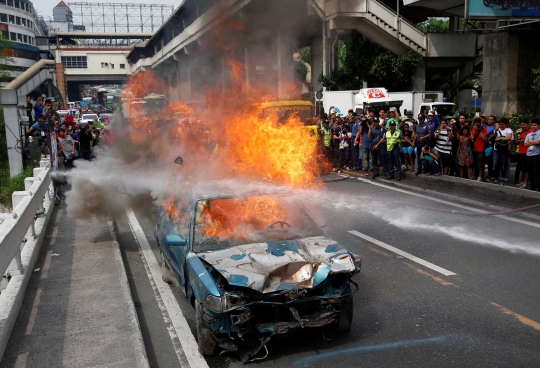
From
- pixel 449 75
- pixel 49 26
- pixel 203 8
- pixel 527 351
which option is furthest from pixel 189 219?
pixel 49 26

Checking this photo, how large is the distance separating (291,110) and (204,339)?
1532 centimetres

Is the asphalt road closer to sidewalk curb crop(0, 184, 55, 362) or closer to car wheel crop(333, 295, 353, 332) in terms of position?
car wheel crop(333, 295, 353, 332)

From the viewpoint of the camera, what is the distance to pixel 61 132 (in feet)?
51.7

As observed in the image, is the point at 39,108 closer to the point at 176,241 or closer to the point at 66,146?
the point at 66,146

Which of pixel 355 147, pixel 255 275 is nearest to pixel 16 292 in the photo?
pixel 255 275

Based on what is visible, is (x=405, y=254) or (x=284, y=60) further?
(x=284, y=60)

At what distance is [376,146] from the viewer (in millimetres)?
16047

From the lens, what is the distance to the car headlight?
189 inches

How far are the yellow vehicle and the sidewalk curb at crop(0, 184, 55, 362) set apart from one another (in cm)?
1083

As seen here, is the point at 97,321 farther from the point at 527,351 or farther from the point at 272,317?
the point at 527,351

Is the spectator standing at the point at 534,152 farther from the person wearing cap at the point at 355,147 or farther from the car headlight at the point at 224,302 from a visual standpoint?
the car headlight at the point at 224,302

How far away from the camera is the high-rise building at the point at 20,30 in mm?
87562

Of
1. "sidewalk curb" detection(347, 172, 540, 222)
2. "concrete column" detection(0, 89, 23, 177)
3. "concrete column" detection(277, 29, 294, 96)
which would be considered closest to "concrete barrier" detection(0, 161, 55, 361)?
"concrete column" detection(0, 89, 23, 177)

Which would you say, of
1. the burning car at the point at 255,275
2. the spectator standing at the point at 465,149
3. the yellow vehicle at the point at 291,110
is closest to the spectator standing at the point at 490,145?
the spectator standing at the point at 465,149
